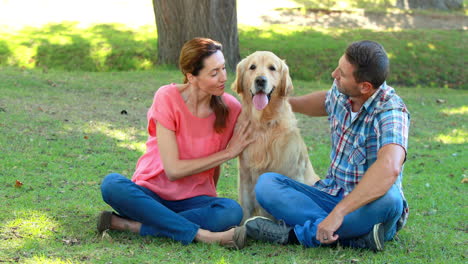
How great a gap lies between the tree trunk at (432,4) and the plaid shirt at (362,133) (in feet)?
70.5

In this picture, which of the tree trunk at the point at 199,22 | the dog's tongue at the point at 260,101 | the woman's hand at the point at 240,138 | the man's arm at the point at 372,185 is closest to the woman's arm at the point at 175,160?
the woman's hand at the point at 240,138

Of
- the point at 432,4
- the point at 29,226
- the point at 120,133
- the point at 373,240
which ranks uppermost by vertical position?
the point at 373,240

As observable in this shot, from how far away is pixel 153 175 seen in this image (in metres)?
4.82

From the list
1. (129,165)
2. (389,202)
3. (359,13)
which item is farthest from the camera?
(359,13)

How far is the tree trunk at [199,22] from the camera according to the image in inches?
512

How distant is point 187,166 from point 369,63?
4.96 ft

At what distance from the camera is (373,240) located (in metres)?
4.32

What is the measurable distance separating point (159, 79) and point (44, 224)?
8175 millimetres

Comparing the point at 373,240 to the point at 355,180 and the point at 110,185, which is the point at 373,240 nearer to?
the point at 355,180

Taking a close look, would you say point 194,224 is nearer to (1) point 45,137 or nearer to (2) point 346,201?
(2) point 346,201

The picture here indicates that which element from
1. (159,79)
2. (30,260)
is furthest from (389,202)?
(159,79)

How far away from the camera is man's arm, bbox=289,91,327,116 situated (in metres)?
5.09

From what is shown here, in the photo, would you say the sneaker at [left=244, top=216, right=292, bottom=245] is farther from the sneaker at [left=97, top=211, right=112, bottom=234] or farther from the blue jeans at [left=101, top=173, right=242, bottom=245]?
the sneaker at [left=97, top=211, right=112, bottom=234]

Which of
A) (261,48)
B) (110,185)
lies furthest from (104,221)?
(261,48)
